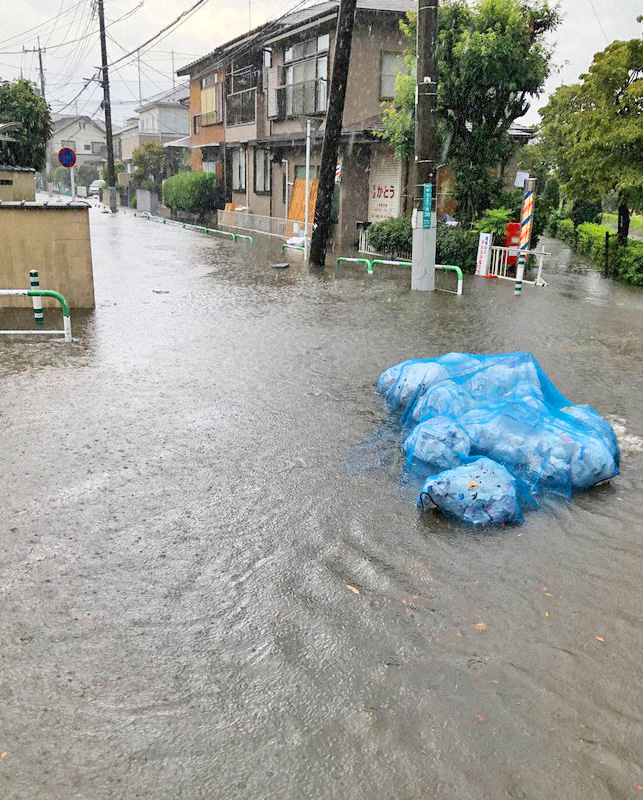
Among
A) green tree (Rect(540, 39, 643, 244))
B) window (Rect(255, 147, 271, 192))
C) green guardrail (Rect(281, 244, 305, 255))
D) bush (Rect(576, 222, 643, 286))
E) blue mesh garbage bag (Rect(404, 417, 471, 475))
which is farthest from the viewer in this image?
window (Rect(255, 147, 271, 192))

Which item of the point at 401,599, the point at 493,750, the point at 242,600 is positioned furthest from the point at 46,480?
the point at 493,750

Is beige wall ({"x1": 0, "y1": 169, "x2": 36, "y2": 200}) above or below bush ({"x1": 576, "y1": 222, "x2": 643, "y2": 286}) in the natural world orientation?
above

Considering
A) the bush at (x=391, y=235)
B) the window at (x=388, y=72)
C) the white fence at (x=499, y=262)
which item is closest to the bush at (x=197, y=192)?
the window at (x=388, y=72)

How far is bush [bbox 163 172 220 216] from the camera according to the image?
36594 mm

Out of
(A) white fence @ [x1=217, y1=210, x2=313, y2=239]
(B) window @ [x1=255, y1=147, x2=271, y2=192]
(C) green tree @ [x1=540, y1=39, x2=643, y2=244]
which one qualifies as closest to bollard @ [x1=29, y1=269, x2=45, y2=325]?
(C) green tree @ [x1=540, y1=39, x2=643, y2=244]

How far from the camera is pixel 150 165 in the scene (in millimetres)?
48812

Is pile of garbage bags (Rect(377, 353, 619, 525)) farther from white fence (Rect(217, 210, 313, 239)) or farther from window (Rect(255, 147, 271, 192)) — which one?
window (Rect(255, 147, 271, 192))

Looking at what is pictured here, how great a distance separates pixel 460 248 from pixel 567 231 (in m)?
14.7

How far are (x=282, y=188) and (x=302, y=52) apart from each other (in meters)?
5.28

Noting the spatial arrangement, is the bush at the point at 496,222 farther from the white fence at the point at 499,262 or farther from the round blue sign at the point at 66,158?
the round blue sign at the point at 66,158

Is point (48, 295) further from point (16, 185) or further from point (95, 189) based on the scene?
point (95, 189)

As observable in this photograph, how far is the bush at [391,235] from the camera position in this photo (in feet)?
63.9

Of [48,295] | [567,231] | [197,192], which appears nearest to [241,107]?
[197,192]

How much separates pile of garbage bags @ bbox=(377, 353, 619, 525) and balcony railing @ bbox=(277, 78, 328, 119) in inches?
884
